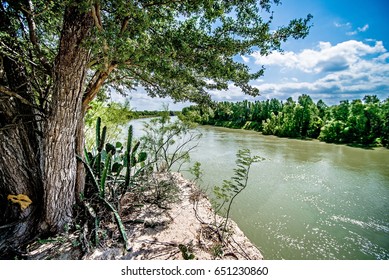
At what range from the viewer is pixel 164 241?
2619 mm

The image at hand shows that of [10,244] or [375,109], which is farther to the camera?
[375,109]

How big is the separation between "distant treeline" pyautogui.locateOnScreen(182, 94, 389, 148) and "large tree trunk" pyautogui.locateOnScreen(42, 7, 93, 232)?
12517 millimetres

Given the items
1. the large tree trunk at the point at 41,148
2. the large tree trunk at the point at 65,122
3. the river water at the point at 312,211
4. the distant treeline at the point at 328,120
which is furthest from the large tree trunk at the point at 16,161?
the distant treeline at the point at 328,120

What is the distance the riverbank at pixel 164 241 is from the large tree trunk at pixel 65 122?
38 centimetres

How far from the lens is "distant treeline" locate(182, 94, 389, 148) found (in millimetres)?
22078

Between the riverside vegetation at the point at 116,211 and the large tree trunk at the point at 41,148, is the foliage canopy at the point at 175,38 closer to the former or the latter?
the large tree trunk at the point at 41,148

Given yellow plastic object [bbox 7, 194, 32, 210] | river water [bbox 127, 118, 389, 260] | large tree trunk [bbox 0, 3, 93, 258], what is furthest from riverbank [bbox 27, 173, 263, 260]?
river water [bbox 127, 118, 389, 260]

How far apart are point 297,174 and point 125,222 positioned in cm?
911

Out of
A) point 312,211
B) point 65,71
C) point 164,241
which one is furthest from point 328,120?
point 65,71

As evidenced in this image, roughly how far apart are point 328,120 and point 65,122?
32.3 meters

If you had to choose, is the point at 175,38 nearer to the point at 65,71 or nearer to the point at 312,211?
the point at 65,71

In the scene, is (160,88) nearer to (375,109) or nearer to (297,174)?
(297,174)
